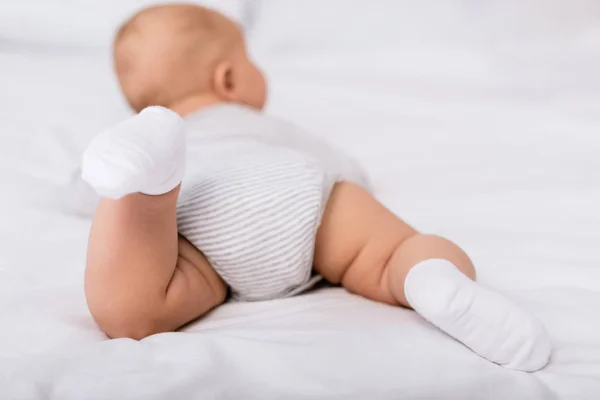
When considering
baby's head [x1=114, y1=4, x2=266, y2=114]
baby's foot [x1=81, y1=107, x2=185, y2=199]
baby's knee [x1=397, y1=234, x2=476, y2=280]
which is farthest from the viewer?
baby's head [x1=114, y1=4, x2=266, y2=114]

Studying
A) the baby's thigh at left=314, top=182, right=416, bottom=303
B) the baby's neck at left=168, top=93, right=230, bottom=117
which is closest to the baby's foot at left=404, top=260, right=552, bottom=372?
the baby's thigh at left=314, top=182, right=416, bottom=303

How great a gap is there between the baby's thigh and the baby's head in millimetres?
372

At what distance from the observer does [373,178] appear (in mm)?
1313

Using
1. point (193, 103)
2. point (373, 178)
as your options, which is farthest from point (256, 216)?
point (373, 178)

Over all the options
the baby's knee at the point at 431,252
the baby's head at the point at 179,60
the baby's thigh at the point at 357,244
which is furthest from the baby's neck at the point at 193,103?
the baby's knee at the point at 431,252

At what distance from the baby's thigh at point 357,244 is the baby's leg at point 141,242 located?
0.62 ft

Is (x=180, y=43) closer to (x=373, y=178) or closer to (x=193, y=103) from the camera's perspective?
(x=193, y=103)

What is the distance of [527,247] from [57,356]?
654mm

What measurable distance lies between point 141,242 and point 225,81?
1.71 feet

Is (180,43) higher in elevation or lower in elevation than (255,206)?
higher

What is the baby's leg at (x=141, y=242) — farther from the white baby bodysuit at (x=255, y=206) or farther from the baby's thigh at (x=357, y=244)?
the baby's thigh at (x=357, y=244)

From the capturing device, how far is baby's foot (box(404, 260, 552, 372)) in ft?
2.23

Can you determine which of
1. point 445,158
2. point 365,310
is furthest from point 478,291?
point 445,158

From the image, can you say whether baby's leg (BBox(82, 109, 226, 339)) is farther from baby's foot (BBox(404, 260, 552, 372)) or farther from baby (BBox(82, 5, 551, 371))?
baby's foot (BBox(404, 260, 552, 372))
